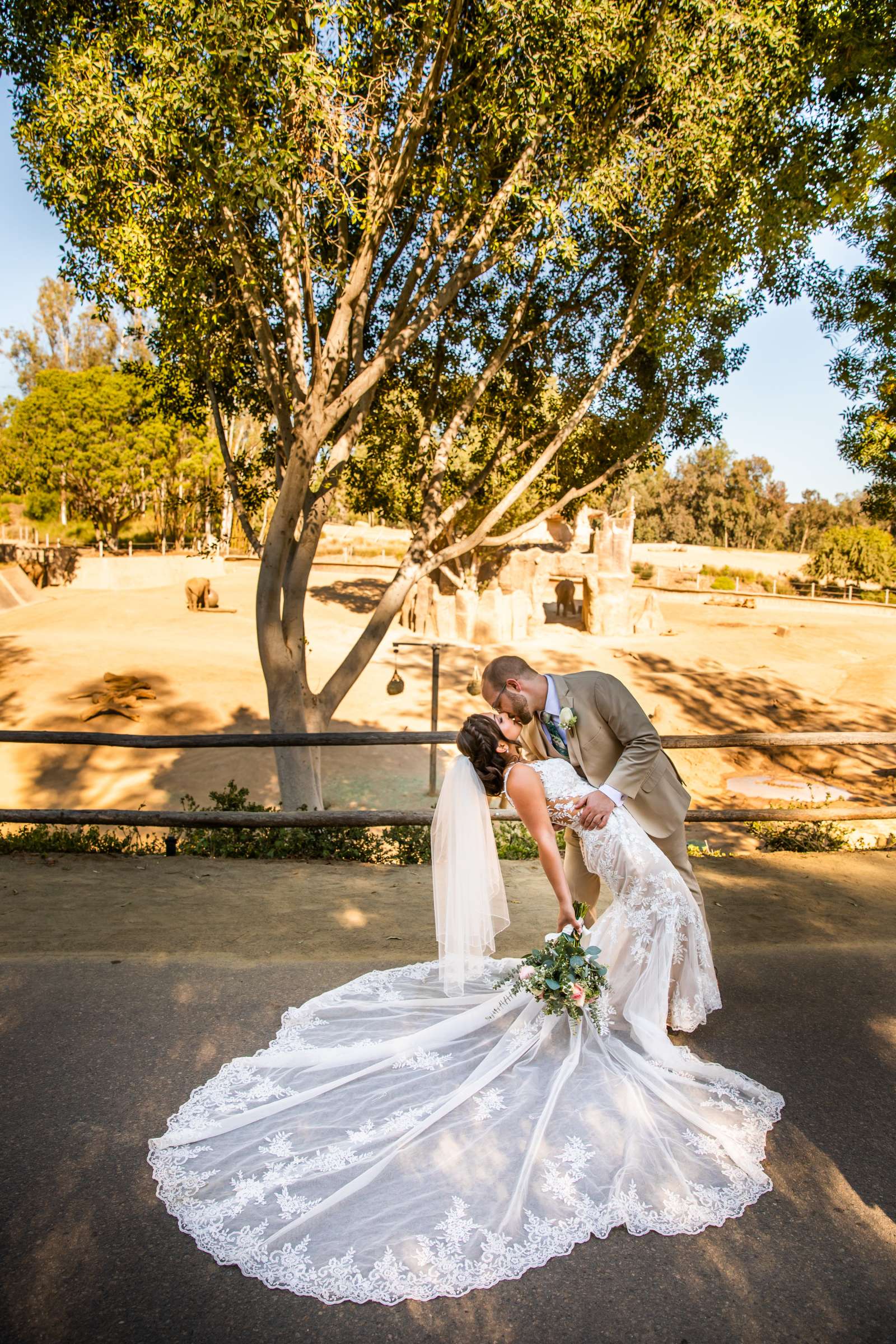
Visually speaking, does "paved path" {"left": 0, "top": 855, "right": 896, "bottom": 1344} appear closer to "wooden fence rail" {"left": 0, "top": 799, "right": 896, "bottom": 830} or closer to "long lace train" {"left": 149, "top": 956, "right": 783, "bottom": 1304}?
"long lace train" {"left": 149, "top": 956, "right": 783, "bottom": 1304}

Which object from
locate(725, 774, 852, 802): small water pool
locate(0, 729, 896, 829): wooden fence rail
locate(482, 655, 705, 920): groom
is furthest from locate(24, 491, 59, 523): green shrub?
locate(482, 655, 705, 920): groom

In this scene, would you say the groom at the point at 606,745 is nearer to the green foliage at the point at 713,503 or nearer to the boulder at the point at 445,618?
the boulder at the point at 445,618

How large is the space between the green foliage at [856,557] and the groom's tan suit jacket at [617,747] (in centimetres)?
4319

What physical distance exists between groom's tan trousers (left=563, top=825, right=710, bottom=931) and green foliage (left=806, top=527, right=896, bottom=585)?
43079 millimetres

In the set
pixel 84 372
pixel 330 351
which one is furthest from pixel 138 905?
pixel 84 372

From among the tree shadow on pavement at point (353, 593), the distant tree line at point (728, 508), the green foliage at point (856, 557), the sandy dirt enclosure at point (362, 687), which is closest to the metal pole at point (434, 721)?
the sandy dirt enclosure at point (362, 687)

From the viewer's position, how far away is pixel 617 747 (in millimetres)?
3793

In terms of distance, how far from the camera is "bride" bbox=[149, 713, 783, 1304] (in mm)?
2619

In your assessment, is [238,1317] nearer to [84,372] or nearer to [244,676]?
[244,676]

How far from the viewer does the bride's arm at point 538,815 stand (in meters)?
3.45

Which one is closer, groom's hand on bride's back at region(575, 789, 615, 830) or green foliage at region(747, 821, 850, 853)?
groom's hand on bride's back at region(575, 789, 615, 830)

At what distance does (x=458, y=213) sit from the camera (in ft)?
28.3

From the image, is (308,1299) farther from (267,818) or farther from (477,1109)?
(267,818)

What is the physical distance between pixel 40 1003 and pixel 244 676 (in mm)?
15939
